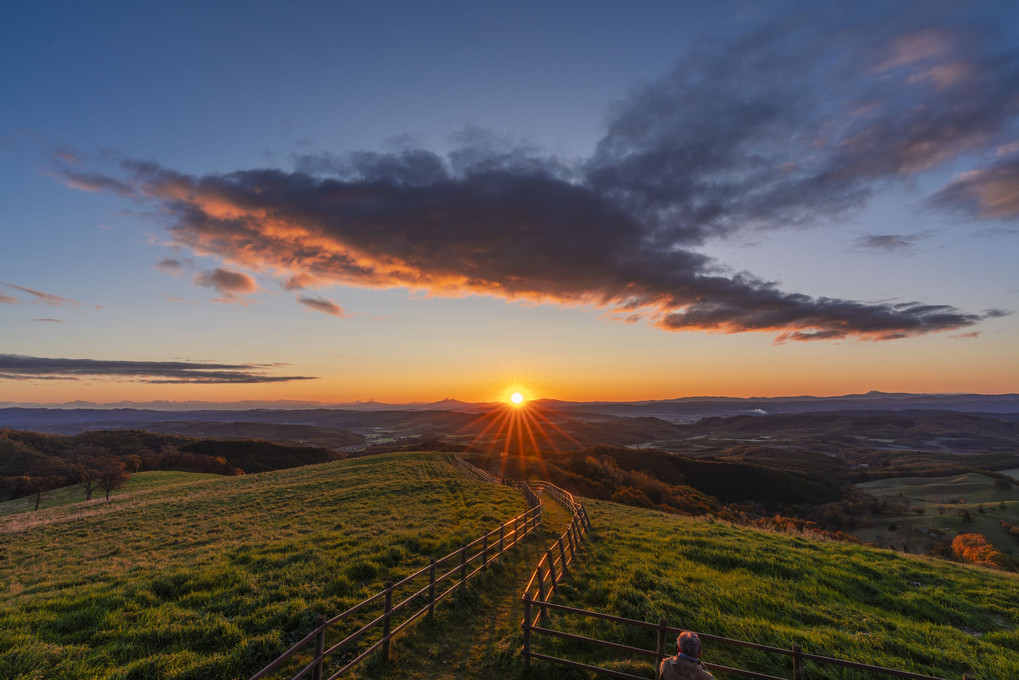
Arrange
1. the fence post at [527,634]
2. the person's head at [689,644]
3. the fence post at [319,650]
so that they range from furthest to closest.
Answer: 1. the fence post at [527,634]
2. the fence post at [319,650]
3. the person's head at [689,644]

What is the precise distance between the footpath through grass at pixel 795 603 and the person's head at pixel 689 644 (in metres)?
3.66

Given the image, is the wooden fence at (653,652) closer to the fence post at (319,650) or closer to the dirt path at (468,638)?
the dirt path at (468,638)

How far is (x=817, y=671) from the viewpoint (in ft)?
28.7

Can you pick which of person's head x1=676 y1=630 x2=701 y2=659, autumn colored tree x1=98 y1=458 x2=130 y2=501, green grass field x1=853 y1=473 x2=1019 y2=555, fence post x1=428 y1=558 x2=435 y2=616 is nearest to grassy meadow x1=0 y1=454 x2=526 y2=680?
fence post x1=428 y1=558 x2=435 y2=616

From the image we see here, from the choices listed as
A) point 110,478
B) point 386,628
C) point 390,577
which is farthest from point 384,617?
point 110,478

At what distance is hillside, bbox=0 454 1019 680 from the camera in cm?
931

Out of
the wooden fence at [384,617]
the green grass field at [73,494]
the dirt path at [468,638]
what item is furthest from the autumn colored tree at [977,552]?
the green grass field at [73,494]

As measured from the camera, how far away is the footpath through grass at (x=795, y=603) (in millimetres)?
9586

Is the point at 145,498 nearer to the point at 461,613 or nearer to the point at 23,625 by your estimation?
the point at 23,625

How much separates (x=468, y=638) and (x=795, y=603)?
10436mm

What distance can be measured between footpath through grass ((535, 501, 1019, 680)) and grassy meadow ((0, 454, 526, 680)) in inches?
275

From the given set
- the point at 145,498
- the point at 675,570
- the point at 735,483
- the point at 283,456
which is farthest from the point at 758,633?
the point at 283,456

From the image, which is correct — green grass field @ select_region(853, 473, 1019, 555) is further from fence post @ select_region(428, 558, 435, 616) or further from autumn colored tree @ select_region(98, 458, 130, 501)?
autumn colored tree @ select_region(98, 458, 130, 501)

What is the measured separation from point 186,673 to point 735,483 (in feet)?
400
